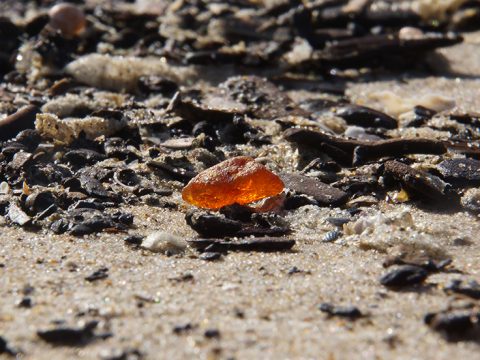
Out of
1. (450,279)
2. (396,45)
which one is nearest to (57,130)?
(450,279)

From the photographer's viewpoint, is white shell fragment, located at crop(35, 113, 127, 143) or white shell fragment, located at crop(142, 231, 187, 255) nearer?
white shell fragment, located at crop(142, 231, 187, 255)

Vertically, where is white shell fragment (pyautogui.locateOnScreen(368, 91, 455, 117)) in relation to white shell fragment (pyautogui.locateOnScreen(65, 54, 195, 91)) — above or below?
below

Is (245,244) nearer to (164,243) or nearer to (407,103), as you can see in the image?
(164,243)

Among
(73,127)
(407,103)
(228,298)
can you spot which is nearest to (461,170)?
(407,103)

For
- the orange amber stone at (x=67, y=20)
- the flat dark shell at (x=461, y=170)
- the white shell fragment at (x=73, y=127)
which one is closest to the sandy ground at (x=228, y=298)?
the flat dark shell at (x=461, y=170)

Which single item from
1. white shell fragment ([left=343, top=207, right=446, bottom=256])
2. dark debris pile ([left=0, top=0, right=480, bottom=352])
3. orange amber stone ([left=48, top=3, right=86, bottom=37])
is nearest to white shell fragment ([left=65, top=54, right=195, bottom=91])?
dark debris pile ([left=0, top=0, right=480, bottom=352])

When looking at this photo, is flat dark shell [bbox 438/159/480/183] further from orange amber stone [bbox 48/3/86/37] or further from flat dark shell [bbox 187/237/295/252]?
orange amber stone [bbox 48/3/86/37]
